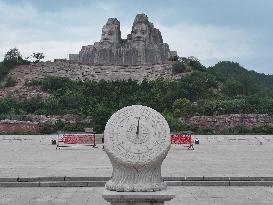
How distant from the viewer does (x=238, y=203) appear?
835 cm

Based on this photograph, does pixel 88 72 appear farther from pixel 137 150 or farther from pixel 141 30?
pixel 137 150

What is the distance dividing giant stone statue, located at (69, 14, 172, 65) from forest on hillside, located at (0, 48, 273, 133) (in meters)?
6.23

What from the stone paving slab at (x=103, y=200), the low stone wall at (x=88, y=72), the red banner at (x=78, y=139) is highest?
the low stone wall at (x=88, y=72)

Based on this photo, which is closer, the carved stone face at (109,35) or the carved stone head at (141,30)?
the carved stone head at (141,30)

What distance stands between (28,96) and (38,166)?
91.8 ft

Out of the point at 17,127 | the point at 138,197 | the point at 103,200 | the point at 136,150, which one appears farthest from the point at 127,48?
the point at 138,197

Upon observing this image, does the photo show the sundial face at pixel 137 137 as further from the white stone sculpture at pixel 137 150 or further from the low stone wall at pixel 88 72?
the low stone wall at pixel 88 72

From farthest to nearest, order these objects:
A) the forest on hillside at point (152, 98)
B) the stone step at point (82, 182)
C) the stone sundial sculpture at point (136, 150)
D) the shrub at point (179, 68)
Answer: the shrub at point (179, 68), the forest on hillside at point (152, 98), the stone step at point (82, 182), the stone sundial sculpture at point (136, 150)

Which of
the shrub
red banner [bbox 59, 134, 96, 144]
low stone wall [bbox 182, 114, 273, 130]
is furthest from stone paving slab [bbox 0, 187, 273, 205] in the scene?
the shrub

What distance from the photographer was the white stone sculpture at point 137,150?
6355mm

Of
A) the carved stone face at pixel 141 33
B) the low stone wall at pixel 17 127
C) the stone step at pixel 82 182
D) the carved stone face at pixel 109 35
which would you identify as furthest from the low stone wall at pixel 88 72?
the stone step at pixel 82 182

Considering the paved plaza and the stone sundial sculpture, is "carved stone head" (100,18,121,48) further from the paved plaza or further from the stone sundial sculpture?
the stone sundial sculpture

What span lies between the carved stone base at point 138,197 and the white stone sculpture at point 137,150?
114mm

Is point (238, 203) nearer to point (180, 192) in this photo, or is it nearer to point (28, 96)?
point (180, 192)
